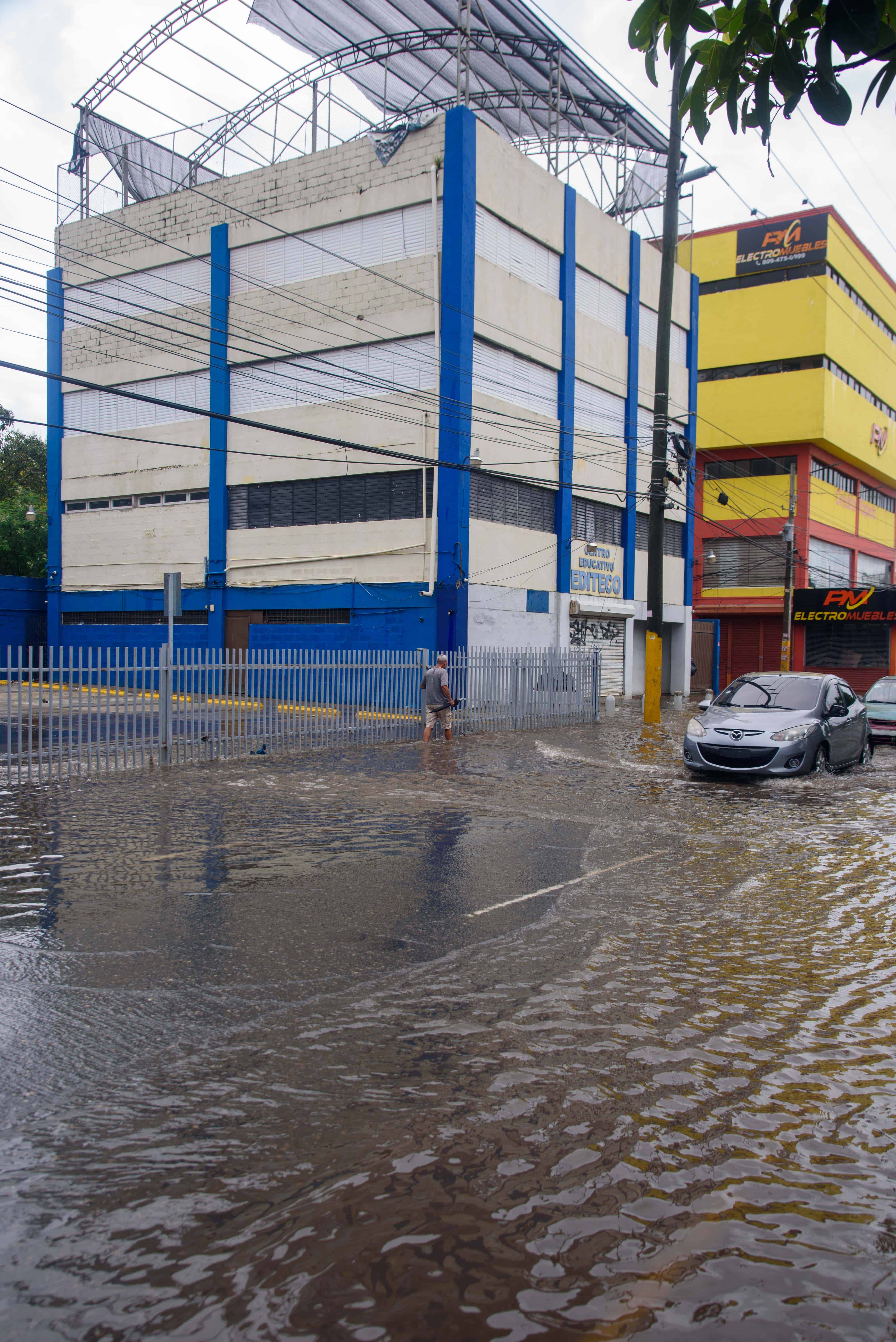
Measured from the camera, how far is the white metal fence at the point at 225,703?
40.7ft

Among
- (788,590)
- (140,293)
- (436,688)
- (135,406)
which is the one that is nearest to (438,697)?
(436,688)

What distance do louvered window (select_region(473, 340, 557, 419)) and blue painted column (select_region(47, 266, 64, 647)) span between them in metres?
16.5

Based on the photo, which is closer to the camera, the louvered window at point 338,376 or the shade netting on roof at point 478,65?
the louvered window at point 338,376

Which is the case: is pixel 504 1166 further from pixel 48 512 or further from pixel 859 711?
pixel 48 512

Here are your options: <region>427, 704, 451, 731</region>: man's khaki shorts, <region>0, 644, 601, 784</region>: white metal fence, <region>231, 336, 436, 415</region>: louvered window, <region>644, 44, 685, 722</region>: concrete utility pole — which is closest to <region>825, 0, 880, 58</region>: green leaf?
<region>0, 644, 601, 784</region>: white metal fence

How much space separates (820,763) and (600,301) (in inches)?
846

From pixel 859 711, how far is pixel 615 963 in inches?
437

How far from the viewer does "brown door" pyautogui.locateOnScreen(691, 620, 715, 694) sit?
3988 centimetres

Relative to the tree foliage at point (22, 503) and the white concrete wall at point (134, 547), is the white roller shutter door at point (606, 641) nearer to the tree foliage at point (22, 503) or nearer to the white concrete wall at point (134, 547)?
the white concrete wall at point (134, 547)

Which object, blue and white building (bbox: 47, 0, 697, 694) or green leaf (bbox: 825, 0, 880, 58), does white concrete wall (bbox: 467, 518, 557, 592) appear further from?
green leaf (bbox: 825, 0, 880, 58)

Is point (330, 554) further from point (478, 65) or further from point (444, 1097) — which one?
point (444, 1097)

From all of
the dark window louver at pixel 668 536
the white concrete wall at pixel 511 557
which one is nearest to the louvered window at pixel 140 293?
the white concrete wall at pixel 511 557

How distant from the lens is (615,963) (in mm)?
5293

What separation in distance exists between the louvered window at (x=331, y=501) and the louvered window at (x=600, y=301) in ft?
28.9
